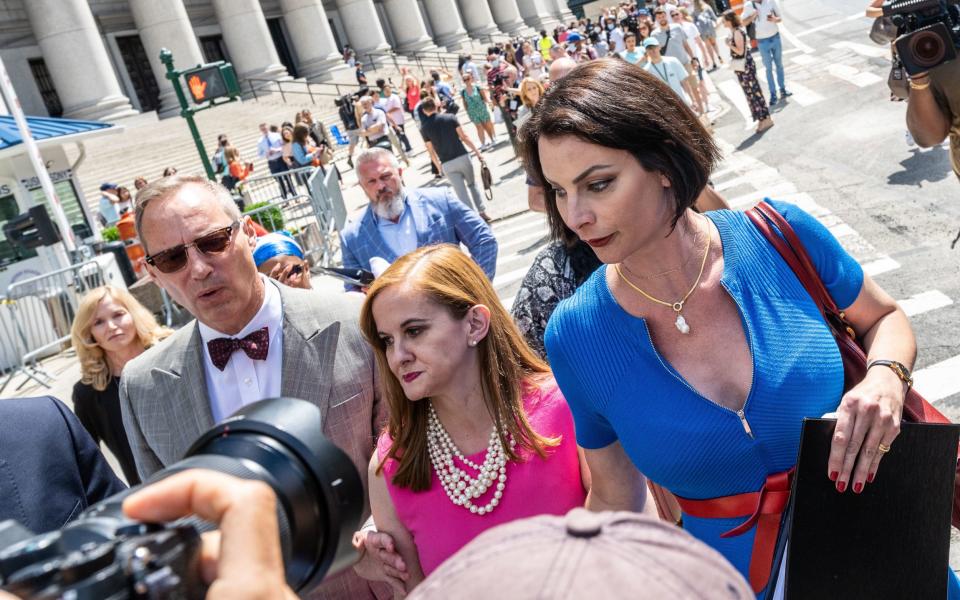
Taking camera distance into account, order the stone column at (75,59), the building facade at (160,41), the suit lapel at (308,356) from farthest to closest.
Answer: the building facade at (160,41)
the stone column at (75,59)
the suit lapel at (308,356)

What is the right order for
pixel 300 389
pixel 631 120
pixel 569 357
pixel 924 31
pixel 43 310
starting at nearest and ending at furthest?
pixel 631 120, pixel 569 357, pixel 300 389, pixel 924 31, pixel 43 310

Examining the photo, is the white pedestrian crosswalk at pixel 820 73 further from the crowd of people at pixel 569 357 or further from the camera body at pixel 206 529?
the camera body at pixel 206 529

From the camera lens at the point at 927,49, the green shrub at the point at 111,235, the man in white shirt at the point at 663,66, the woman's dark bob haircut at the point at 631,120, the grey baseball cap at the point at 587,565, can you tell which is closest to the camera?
the grey baseball cap at the point at 587,565

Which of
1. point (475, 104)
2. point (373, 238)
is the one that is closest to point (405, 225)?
point (373, 238)

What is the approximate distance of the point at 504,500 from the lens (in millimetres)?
2711

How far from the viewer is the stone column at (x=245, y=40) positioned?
130 feet

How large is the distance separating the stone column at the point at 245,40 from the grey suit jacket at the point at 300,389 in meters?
38.8

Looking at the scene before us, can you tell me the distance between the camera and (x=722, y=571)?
38.5 inches

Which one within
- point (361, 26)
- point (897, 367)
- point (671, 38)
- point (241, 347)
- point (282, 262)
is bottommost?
point (897, 367)

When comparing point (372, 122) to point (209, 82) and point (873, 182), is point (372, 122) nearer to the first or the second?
point (209, 82)

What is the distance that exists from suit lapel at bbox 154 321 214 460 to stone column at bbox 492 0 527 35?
63.4 m

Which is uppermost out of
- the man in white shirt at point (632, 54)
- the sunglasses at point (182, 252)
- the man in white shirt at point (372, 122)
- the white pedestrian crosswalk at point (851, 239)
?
the man in white shirt at point (372, 122)

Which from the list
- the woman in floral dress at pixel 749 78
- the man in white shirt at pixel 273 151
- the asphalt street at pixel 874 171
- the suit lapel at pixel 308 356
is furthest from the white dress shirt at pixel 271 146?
the suit lapel at pixel 308 356

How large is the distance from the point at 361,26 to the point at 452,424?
155ft
